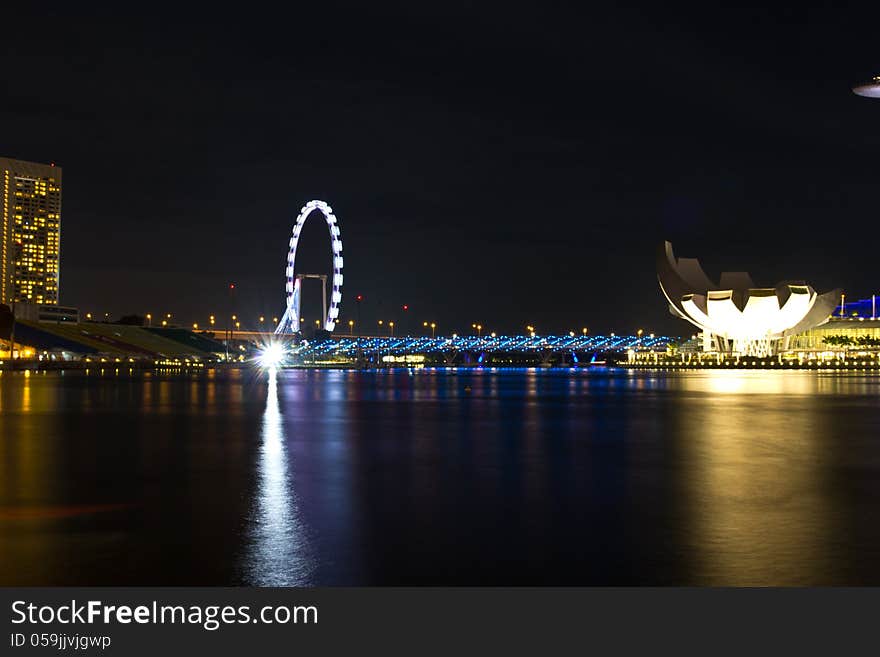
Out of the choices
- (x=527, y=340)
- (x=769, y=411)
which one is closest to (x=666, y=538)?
(x=769, y=411)

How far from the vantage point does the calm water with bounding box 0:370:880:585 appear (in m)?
6.46

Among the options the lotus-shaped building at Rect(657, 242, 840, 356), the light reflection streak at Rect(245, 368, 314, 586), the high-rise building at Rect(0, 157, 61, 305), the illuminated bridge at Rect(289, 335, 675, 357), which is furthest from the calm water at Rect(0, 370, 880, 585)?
the high-rise building at Rect(0, 157, 61, 305)

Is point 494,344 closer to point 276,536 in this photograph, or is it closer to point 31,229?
point 31,229

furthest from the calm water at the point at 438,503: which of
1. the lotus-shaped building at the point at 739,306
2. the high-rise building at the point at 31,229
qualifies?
the high-rise building at the point at 31,229

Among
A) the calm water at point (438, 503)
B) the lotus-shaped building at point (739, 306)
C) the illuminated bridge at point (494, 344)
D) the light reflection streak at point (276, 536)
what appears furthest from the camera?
the illuminated bridge at point (494, 344)

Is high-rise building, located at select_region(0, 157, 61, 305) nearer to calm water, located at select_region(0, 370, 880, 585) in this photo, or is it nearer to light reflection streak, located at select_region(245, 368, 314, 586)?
calm water, located at select_region(0, 370, 880, 585)

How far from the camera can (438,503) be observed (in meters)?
9.23

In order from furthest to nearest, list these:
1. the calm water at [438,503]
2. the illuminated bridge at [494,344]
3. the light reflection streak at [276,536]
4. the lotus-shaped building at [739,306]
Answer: the illuminated bridge at [494,344]
the lotus-shaped building at [739,306]
the calm water at [438,503]
the light reflection streak at [276,536]

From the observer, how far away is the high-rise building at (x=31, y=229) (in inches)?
5965

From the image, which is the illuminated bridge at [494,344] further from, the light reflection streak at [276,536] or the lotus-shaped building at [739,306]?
the light reflection streak at [276,536]

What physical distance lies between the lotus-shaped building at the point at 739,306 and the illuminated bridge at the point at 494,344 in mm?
31302

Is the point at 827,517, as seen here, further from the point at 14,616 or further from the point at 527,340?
the point at 527,340

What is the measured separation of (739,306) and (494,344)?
55214mm

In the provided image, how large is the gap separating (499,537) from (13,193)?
164202mm
